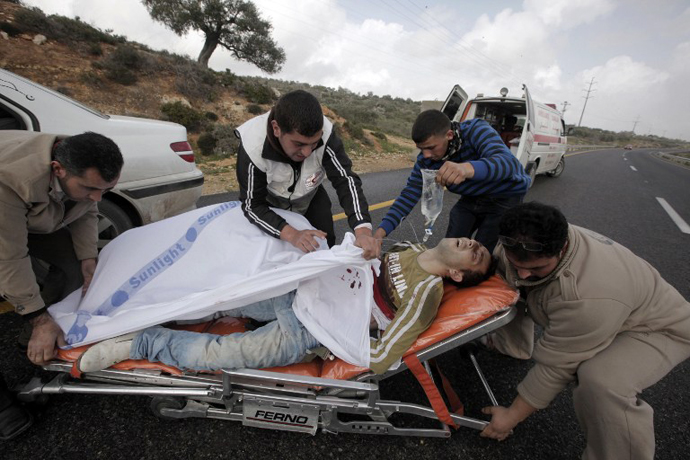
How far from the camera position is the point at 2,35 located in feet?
38.1

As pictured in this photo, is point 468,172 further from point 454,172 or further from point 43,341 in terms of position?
point 43,341

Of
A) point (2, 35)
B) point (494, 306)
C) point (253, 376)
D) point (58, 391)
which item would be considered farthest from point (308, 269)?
point (2, 35)

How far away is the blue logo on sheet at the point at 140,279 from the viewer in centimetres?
169

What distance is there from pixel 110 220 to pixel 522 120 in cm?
927

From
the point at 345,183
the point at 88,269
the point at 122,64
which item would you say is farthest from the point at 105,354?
the point at 122,64

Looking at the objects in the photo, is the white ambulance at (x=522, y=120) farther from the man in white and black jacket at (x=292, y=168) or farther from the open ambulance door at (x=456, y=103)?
the man in white and black jacket at (x=292, y=168)

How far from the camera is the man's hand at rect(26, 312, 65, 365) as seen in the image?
5.31 ft

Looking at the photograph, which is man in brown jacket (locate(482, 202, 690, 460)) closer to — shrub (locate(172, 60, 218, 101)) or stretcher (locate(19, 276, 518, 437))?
stretcher (locate(19, 276, 518, 437))

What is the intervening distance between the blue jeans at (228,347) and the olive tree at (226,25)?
64.7 feet

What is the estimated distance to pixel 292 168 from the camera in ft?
6.86

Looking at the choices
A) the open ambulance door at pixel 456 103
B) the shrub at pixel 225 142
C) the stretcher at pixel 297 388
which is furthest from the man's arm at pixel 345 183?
the shrub at pixel 225 142

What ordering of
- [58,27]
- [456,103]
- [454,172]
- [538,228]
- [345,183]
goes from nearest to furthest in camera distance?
1. [538,228]
2. [454,172]
3. [345,183]
4. [456,103]
5. [58,27]

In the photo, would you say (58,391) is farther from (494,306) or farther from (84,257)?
(494,306)

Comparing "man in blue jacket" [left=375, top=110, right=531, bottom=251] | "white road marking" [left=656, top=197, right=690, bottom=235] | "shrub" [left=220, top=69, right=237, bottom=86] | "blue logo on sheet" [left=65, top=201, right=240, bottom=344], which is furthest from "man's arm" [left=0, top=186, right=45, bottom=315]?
"shrub" [left=220, top=69, right=237, bottom=86]
